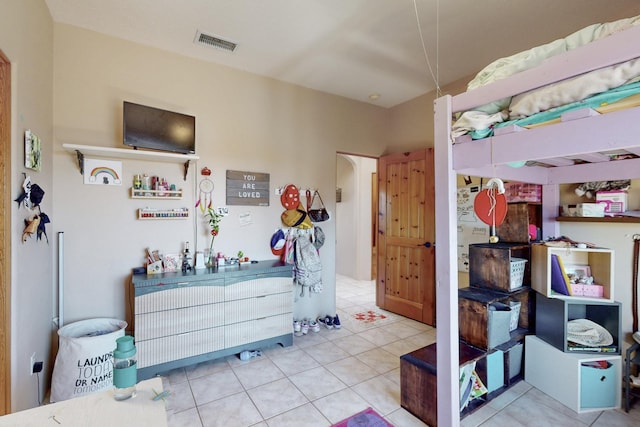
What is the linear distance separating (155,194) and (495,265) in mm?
2914

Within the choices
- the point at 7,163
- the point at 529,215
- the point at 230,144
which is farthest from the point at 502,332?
the point at 7,163

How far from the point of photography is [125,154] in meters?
2.44

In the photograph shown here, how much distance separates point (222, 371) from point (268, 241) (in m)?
1.34

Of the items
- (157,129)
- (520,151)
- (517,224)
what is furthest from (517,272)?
(157,129)

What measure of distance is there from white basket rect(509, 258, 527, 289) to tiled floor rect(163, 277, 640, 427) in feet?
2.65

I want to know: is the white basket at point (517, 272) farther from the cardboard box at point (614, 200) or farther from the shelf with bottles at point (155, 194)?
the shelf with bottles at point (155, 194)

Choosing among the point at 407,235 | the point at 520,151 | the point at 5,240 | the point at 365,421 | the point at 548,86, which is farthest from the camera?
the point at 407,235

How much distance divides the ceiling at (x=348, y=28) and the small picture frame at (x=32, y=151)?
111cm

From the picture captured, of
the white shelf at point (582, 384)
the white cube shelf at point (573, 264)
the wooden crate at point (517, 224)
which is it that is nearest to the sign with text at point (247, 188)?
the wooden crate at point (517, 224)

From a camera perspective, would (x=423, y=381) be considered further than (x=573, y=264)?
No

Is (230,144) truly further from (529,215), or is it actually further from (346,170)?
(346,170)

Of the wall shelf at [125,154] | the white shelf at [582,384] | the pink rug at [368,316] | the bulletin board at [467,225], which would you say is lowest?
the pink rug at [368,316]

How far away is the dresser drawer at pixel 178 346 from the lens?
2.27 metres

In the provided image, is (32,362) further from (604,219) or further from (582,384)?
(604,219)
